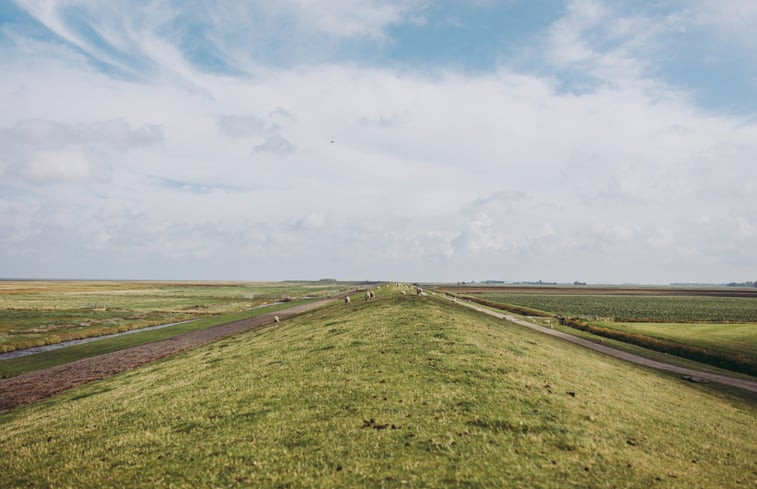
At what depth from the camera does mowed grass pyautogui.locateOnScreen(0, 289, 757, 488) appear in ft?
32.5

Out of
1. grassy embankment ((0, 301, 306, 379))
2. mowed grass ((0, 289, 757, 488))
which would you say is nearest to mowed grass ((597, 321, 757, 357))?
mowed grass ((0, 289, 757, 488))

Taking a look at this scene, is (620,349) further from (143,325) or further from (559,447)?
(143,325)

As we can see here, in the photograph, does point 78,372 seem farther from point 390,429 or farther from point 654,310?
point 654,310

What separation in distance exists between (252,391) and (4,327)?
221 feet

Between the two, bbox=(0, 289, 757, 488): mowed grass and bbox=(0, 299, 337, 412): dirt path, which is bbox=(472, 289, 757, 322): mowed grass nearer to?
bbox=(0, 289, 757, 488): mowed grass

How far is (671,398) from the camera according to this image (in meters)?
20.7

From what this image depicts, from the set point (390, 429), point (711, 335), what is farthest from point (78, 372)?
point (711, 335)

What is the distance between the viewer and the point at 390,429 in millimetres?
11695

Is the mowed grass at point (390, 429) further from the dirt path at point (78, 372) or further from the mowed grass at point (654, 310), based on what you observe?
the mowed grass at point (654, 310)

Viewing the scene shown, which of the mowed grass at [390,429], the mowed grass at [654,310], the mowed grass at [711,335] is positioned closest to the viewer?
the mowed grass at [390,429]

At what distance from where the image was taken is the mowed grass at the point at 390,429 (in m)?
9.90

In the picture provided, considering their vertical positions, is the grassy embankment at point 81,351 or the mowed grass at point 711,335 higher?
the mowed grass at point 711,335

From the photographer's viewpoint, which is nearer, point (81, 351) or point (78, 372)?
point (78, 372)

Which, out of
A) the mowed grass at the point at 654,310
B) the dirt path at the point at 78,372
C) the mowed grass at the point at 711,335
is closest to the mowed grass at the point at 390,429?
the dirt path at the point at 78,372
